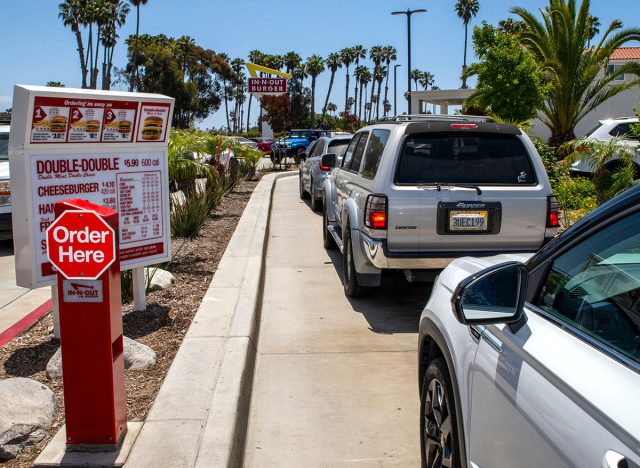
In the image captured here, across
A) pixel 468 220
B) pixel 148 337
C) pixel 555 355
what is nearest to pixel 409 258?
pixel 468 220

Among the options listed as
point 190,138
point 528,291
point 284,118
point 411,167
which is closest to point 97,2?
point 284,118

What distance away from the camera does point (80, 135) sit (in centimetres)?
535

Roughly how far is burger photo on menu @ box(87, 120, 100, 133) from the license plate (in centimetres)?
323

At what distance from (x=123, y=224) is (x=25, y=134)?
49.5 inches

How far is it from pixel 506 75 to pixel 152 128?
1248 centimetres

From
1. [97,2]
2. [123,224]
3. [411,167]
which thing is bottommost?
[123,224]

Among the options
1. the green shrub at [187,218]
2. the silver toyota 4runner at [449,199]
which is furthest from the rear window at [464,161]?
the green shrub at [187,218]

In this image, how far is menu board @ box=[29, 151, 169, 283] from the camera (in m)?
5.08

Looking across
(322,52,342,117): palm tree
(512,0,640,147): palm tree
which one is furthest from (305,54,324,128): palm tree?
(512,0,640,147): palm tree

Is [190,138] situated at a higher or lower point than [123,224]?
higher

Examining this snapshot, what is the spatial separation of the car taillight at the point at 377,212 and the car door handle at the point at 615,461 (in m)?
4.88

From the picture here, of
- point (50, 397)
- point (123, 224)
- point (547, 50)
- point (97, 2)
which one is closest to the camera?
point (50, 397)

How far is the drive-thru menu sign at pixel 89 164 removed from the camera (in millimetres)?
4953

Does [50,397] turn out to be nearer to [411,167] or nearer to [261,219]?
[411,167]
